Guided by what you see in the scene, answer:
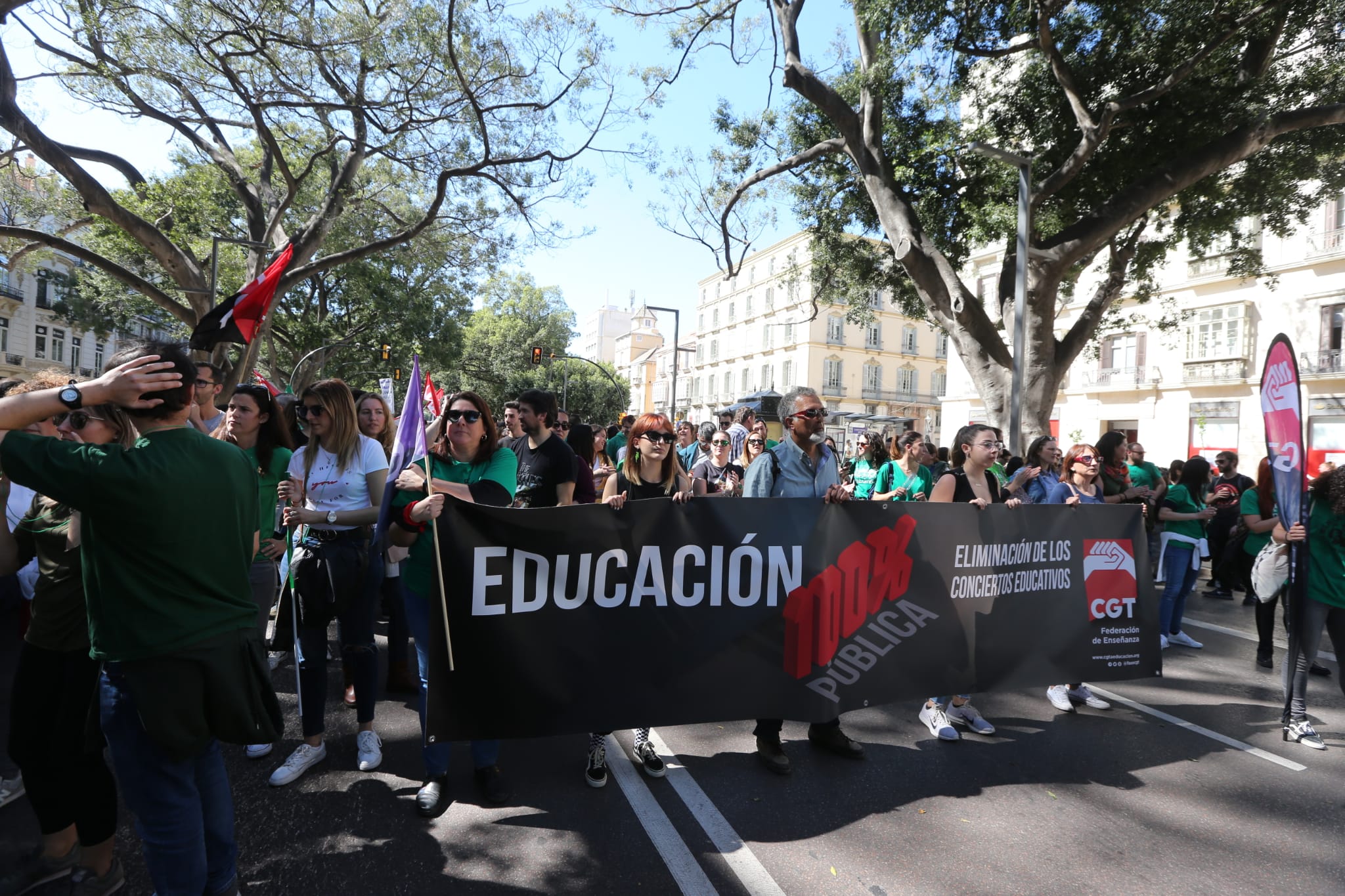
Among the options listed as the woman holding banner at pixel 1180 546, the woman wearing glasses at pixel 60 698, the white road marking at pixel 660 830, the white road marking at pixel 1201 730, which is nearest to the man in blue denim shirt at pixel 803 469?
the white road marking at pixel 660 830

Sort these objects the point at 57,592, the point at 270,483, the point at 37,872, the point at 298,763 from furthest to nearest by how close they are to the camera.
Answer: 1. the point at 270,483
2. the point at 298,763
3. the point at 37,872
4. the point at 57,592

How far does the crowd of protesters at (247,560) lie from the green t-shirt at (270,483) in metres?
0.02

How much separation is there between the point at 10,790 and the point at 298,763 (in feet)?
3.90

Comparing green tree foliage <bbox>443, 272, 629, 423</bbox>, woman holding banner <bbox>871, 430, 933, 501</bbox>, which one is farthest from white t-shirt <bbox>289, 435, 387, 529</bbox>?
green tree foliage <bbox>443, 272, 629, 423</bbox>

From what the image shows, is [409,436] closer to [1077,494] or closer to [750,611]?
[750,611]

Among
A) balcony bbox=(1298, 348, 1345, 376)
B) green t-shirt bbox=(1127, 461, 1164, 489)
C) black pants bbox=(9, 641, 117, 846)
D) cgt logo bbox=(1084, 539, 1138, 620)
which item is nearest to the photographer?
black pants bbox=(9, 641, 117, 846)

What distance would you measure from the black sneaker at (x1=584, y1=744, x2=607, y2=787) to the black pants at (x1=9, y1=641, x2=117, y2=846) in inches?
75.8

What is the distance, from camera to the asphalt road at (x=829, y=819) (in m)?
2.92

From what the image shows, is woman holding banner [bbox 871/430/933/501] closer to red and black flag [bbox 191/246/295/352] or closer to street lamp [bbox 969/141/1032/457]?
street lamp [bbox 969/141/1032/457]

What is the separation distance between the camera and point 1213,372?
28.7m

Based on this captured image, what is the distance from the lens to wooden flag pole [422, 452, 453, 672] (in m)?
3.16

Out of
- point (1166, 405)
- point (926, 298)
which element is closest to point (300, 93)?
point (926, 298)

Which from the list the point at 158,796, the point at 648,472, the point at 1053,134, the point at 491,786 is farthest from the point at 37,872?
the point at 1053,134

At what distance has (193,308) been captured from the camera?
608 inches
